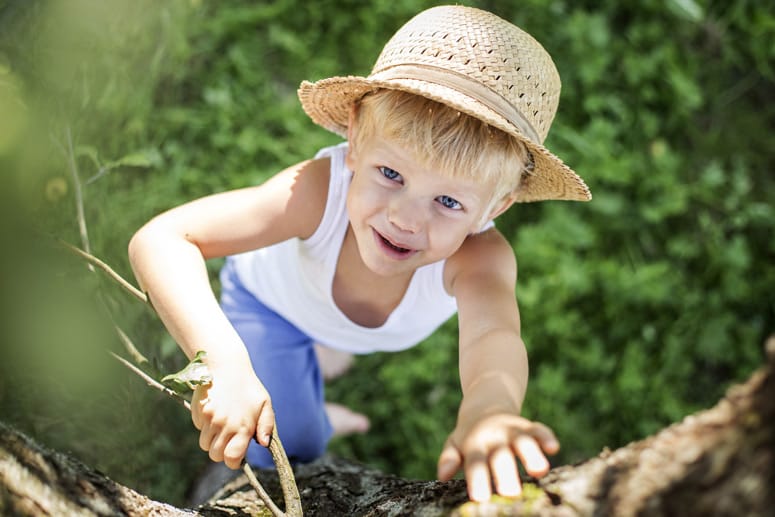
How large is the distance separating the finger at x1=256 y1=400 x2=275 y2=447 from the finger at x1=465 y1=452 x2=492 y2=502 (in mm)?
521

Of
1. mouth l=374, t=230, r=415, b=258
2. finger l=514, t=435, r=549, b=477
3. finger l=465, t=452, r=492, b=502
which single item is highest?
finger l=514, t=435, r=549, b=477

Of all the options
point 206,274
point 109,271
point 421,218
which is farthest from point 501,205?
point 109,271

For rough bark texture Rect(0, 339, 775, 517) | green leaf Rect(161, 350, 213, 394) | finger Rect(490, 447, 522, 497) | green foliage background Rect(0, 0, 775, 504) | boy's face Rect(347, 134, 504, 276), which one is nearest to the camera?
rough bark texture Rect(0, 339, 775, 517)

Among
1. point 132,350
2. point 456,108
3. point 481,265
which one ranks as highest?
point 456,108

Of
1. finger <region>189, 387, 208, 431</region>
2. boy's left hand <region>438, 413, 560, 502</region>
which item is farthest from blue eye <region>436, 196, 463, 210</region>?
finger <region>189, 387, 208, 431</region>

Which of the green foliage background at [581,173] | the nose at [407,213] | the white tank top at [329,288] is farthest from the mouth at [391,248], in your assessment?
the green foliage background at [581,173]

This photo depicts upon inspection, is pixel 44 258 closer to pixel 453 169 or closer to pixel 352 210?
pixel 352 210

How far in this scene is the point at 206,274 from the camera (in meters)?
1.87

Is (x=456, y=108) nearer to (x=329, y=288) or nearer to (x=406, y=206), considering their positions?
(x=406, y=206)

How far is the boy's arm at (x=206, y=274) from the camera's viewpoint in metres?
1.61

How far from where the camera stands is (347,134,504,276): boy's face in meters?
1.85

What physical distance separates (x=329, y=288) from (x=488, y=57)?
1.05 m

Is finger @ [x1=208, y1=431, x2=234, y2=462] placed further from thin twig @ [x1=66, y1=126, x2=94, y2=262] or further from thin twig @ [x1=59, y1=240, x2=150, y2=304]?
thin twig @ [x1=66, y1=126, x2=94, y2=262]

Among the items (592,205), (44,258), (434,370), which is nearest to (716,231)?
(592,205)
